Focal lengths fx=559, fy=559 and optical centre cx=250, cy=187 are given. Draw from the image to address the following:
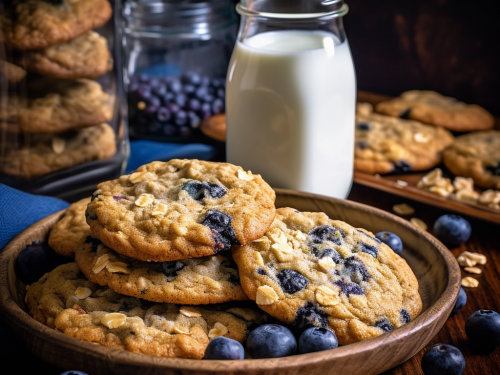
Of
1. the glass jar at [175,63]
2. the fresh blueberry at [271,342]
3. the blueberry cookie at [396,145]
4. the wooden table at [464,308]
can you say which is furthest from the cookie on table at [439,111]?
the fresh blueberry at [271,342]

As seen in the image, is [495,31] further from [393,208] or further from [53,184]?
[53,184]

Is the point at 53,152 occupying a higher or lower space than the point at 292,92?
lower

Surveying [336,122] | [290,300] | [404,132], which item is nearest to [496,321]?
[290,300]

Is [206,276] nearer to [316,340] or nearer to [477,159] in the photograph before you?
[316,340]

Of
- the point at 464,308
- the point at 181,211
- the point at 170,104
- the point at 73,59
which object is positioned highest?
the point at 73,59

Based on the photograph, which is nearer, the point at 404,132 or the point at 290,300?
the point at 290,300

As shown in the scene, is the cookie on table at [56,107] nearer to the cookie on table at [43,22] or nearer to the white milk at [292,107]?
the cookie on table at [43,22]

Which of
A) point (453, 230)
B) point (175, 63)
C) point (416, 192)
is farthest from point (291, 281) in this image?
point (175, 63)
